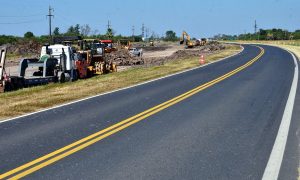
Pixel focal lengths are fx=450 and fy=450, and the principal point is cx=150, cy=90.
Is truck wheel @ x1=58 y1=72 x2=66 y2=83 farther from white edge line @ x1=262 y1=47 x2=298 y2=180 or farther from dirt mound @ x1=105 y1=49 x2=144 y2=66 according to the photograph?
dirt mound @ x1=105 y1=49 x2=144 y2=66

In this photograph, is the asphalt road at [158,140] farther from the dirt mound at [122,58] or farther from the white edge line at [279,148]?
the dirt mound at [122,58]

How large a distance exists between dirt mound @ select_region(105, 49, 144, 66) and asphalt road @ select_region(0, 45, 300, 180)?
3932 cm

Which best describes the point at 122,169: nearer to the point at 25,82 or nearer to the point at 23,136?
the point at 23,136

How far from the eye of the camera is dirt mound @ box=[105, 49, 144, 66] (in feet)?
180

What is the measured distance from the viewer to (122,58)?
205ft

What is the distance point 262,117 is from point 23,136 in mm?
6030

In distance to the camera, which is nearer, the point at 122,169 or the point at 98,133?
the point at 122,169

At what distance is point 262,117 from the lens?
463 inches

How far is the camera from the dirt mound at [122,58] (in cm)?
5490

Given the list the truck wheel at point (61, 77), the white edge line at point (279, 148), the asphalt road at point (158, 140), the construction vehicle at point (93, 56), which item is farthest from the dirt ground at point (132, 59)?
the white edge line at point (279, 148)

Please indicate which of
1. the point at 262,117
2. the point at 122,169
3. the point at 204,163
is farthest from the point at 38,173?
the point at 262,117

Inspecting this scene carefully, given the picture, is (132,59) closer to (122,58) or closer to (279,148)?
(122,58)

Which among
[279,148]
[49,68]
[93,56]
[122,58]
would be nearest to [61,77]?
[49,68]

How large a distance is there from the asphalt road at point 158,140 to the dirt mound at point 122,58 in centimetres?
3932
